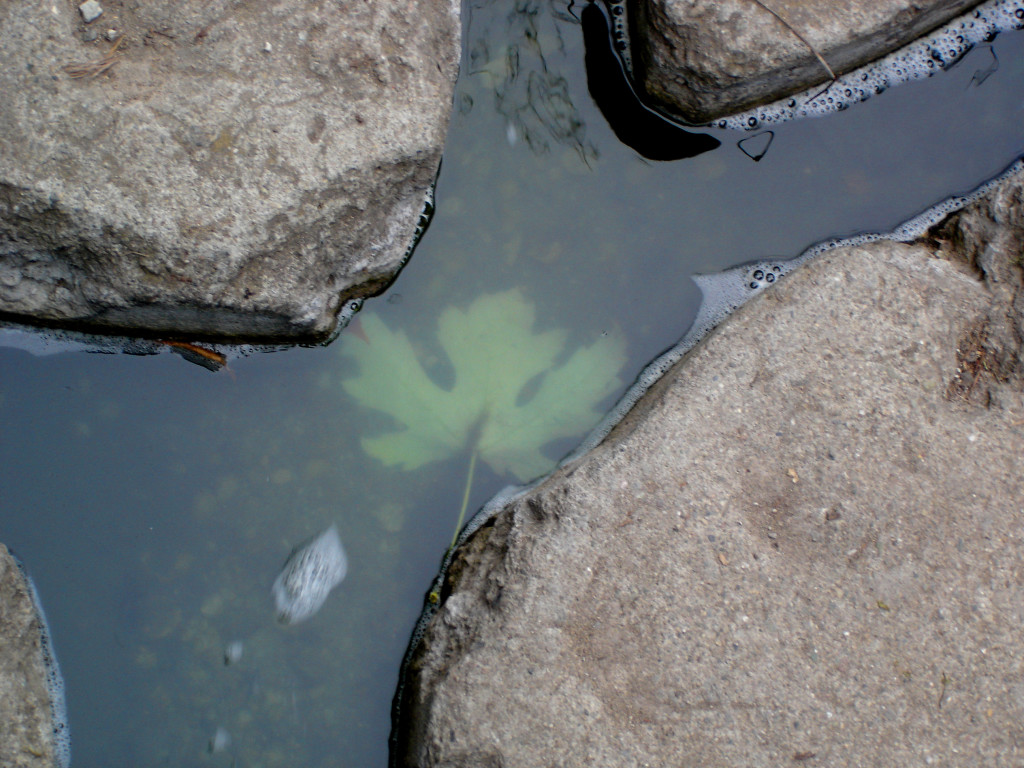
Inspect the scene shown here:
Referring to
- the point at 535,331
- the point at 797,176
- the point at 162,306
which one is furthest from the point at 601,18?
the point at 162,306

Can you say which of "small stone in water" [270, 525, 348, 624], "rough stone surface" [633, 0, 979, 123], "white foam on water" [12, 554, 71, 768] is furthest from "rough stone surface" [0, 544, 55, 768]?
"rough stone surface" [633, 0, 979, 123]

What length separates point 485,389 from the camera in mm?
1979

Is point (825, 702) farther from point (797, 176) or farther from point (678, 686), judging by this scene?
point (797, 176)

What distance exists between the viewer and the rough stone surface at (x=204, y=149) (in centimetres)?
159

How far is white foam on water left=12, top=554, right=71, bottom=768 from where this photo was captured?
1.73 metres

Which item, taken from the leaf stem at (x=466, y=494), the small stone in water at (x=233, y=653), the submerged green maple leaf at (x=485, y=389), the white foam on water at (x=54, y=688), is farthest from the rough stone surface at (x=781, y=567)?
the white foam on water at (x=54, y=688)

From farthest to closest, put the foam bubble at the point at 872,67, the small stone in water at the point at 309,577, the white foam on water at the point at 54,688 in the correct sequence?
the foam bubble at the point at 872,67, the small stone in water at the point at 309,577, the white foam on water at the point at 54,688

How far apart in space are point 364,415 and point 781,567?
1060mm

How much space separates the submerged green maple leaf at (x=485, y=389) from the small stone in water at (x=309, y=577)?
0.85ft

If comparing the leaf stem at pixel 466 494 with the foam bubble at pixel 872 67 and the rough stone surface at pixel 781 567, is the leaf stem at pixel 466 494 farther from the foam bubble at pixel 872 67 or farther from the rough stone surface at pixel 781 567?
the foam bubble at pixel 872 67

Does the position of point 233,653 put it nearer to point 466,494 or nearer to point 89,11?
point 466,494

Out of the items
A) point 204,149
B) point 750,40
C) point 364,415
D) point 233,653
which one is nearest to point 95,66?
point 204,149

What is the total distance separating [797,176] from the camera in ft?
6.83

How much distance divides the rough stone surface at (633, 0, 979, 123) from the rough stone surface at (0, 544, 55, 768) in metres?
2.00
